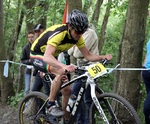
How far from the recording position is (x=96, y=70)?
414 cm

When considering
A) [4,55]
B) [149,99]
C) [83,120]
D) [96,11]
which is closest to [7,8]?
[96,11]

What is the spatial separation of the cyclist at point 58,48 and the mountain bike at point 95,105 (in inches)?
7.3

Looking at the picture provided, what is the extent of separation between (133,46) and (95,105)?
1433mm

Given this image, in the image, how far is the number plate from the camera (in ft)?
13.5

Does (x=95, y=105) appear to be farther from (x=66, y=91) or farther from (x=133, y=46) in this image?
(x=133, y=46)

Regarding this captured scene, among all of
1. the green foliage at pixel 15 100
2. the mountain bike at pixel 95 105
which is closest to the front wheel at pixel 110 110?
the mountain bike at pixel 95 105

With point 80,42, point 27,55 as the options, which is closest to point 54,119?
point 80,42

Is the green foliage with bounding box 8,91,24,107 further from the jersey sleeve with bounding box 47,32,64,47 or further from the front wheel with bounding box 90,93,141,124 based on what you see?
the jersey sleeve with bounding box 47,32,64,47

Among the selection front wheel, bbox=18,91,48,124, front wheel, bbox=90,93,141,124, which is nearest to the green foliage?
front wheel, bbox=18,91,48,124

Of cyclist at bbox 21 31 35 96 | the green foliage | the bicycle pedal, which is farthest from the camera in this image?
the green foliage

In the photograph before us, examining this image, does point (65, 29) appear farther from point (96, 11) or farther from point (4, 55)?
point (96, 11)

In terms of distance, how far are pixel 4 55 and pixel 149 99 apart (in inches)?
249

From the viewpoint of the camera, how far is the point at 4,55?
374 inches

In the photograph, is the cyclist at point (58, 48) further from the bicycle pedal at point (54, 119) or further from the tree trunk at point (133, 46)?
the tree trunk at point (133, 46)
